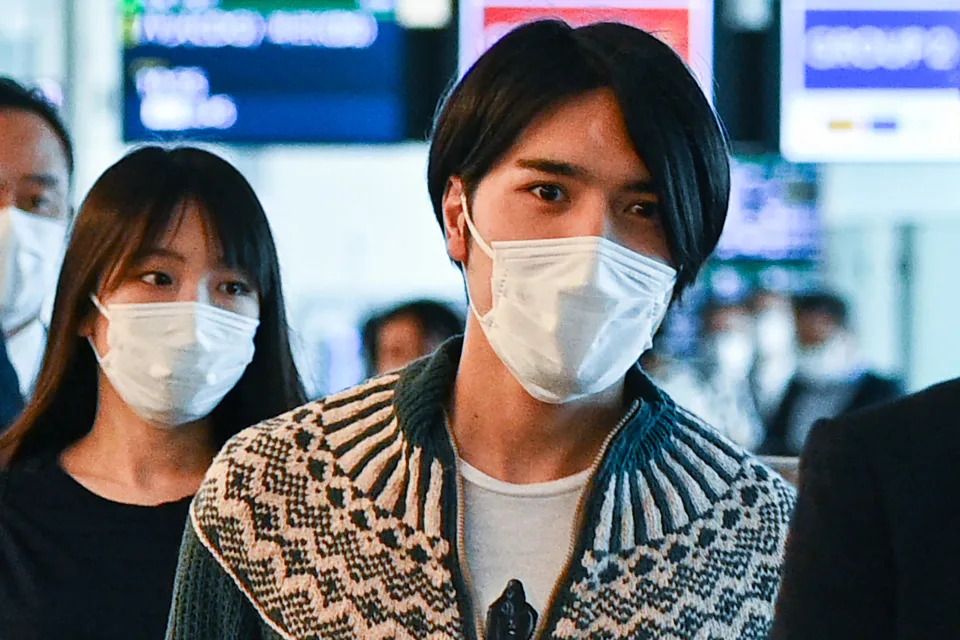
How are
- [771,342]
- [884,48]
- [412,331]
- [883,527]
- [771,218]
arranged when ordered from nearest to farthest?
[883,527] < [412,331] < [884,48] < [771,218] < [771,342]

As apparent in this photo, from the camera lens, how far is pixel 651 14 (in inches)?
159

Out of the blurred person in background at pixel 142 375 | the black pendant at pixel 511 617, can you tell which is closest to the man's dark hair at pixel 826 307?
the blurred person in background at pixel 142 375

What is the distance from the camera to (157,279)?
2.22 metres

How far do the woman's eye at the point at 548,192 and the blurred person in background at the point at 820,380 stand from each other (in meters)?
3.16

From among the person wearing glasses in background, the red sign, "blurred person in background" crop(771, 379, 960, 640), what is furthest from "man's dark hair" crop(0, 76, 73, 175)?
"blurred person in background" crop(771, 379, 960, 640)

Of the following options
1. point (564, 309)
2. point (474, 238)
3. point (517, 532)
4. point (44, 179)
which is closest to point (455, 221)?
point (474, 238)

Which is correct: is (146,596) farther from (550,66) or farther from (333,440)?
(550,66)

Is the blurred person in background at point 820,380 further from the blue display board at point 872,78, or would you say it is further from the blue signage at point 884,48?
the blue signage at point 884,48

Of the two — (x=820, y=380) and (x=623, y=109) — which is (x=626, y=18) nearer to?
(x=820, y=380)

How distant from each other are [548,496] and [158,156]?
932 millimetres

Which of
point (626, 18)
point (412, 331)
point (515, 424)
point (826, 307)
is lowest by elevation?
point (826, 307)

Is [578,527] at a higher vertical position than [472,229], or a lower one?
lower

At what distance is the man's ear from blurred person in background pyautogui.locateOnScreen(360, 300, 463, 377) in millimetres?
2032

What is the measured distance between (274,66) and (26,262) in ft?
4.77
